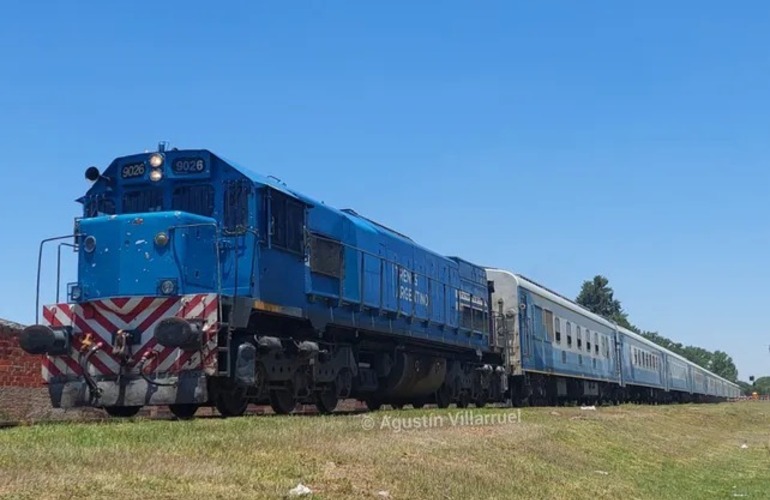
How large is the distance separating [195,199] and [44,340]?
125 inches

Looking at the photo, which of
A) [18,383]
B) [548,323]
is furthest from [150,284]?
[548,323]

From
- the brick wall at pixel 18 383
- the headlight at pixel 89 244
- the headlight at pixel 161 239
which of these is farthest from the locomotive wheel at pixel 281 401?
the brick wall at pixel 18 383

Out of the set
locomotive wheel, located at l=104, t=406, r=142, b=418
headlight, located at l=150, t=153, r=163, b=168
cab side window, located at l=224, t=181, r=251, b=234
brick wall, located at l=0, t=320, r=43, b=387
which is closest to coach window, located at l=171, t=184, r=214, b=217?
cab side window, located at l=224, t=181, r=251, b=234

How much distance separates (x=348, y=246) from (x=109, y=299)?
5358 mm

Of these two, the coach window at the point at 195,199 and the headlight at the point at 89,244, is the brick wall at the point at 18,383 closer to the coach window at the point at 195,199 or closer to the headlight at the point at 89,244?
the headlight at the point at 89,244

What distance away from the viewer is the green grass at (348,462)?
22.6 ft

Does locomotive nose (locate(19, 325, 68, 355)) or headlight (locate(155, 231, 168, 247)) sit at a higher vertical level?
headlight (locate(155, 231, 168, 247))

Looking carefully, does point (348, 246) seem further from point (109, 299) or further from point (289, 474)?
point (289, 474)

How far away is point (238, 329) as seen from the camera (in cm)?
1264

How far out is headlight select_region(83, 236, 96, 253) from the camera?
43.3 feet

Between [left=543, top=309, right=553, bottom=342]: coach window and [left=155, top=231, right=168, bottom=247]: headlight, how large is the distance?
18.6m

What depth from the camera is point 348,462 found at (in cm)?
867

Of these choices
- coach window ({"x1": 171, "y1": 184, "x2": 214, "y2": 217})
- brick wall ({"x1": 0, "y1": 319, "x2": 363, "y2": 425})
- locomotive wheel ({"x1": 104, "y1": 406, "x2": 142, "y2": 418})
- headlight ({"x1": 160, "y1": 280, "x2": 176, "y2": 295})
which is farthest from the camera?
brick wall ({"x1": 0, "y1": 319, "x2": 363, "y2": 425})

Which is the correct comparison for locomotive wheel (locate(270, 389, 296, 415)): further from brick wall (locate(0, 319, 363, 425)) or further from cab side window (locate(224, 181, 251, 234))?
brick wall (locate(0, 319, 363, 425))
